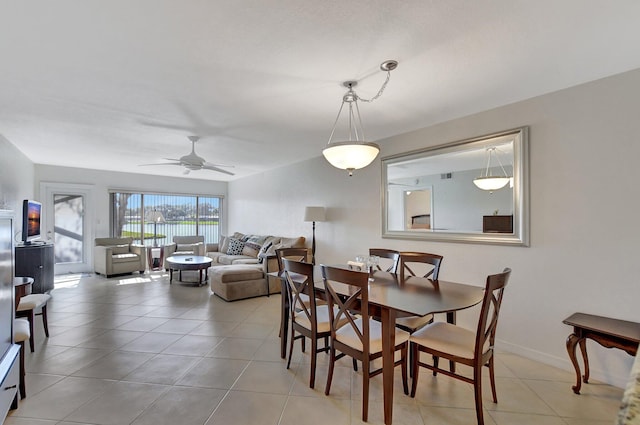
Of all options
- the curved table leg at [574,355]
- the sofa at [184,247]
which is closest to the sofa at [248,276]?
the sofa at [184,247]

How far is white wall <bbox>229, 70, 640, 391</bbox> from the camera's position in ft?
7.52

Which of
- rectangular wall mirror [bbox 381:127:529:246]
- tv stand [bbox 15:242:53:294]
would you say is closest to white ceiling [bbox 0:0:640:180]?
rectangular wall mirror [bbox 381:127:529:246]

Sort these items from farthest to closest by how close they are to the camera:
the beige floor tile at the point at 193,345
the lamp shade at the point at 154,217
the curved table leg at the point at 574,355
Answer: the lamp shade at the point at 154,217
the beige floor tile at the point at 193,345
the curved table leg at the point at 574,355

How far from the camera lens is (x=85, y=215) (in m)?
6.88

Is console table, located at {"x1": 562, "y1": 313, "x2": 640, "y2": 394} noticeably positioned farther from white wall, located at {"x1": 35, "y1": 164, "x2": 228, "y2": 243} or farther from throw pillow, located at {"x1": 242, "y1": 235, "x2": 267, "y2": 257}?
white wall, located at {"x1": 35, "y1": 164, "x2": 228, "y2": 243}

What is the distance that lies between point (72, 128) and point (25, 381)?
297 cm

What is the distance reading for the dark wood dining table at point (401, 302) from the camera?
1841mm

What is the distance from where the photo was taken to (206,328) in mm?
3426

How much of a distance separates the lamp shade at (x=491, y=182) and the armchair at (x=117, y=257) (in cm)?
678

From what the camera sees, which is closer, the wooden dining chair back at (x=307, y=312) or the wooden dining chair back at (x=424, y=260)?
the wooden dining chair back at (x=307, y=312)

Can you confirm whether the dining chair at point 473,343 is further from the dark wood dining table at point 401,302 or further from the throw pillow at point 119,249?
the throw pillow at point 119,249

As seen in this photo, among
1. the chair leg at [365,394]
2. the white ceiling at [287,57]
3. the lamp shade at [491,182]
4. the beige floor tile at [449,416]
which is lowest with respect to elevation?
the beige floor tile at [449,416]

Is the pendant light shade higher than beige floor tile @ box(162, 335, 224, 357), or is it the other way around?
the pendant light shade

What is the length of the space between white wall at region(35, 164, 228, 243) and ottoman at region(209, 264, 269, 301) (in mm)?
4026
